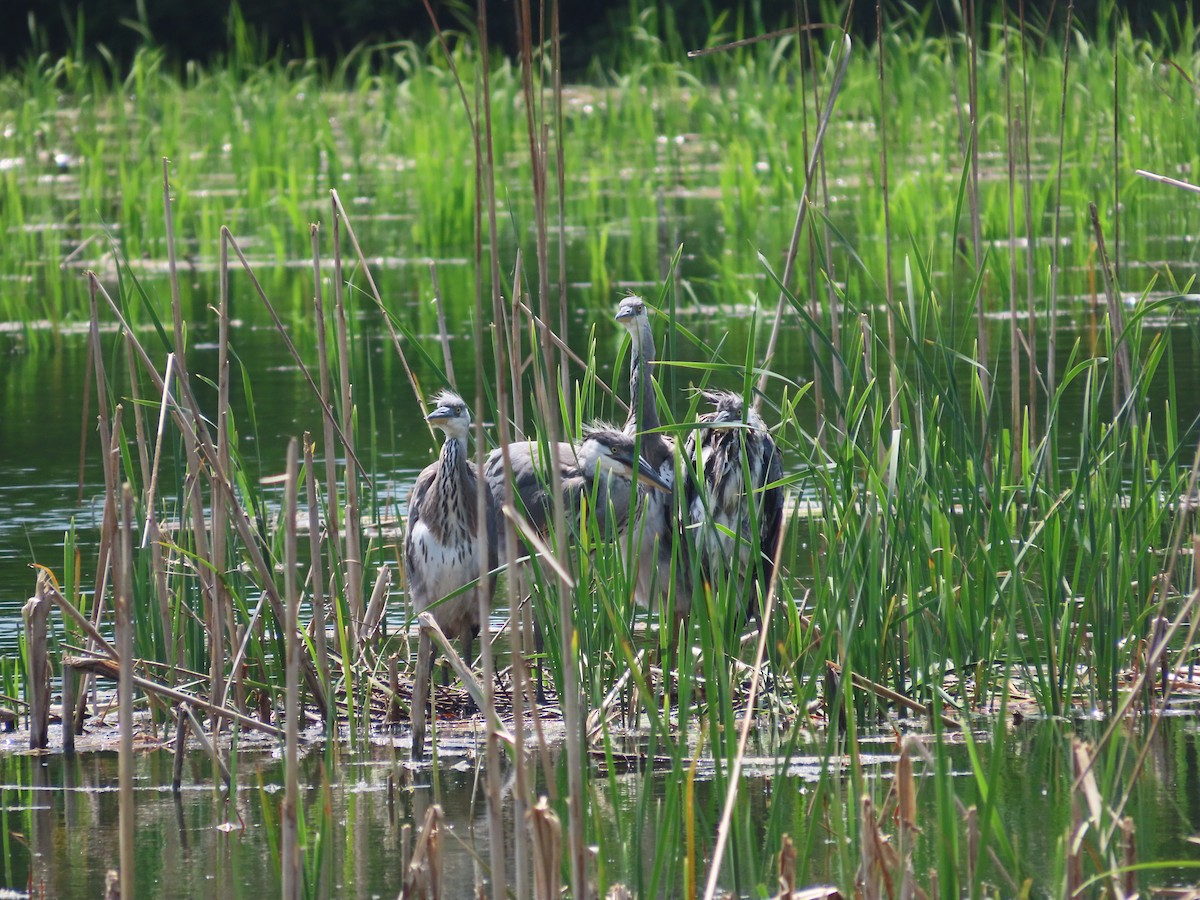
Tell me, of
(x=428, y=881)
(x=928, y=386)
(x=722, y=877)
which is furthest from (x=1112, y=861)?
(x=928, y=386)

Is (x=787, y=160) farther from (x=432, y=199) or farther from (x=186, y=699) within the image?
(x=186, y=699)

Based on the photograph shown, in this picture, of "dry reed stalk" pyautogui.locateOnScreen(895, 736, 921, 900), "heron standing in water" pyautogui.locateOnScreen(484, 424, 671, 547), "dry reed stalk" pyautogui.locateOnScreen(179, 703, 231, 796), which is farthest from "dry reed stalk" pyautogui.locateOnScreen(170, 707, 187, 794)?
"dry reed stalk" pyautogui.locateOnScreen(895, 736, 921, 900)

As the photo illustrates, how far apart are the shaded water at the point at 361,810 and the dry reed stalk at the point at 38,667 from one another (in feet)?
0.19

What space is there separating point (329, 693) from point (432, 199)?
7.33 metres

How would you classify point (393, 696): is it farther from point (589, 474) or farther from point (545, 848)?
point (545, 848)

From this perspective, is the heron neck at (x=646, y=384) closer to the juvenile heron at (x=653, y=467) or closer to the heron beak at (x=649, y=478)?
the juvenile heron at (x=653, y=467)

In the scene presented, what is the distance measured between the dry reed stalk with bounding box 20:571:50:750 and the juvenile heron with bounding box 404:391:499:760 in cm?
94

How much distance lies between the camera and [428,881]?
8.30 ft

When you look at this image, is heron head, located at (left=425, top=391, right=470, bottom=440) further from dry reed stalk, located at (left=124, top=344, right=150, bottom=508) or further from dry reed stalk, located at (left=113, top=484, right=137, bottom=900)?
dry reed stalk, located at (left=113, top=484, right=137, bottom=900)

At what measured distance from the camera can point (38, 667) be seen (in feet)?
11.9

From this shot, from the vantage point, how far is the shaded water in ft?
9.42

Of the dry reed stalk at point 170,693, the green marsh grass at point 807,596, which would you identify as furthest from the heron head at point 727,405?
the dry reed stalk at point 170,693

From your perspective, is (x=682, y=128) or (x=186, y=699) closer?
(x=186, y=699)

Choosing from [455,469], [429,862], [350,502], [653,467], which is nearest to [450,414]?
[455,469]
